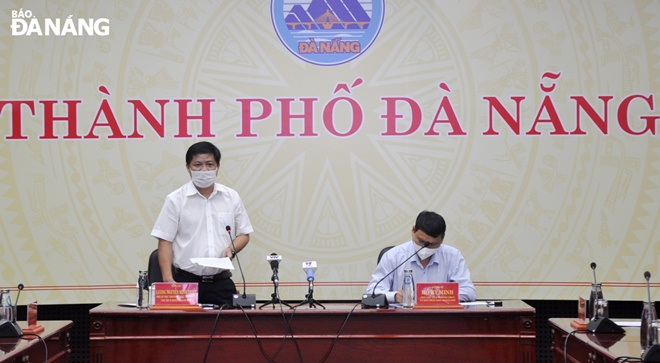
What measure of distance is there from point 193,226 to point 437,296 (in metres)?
1.33

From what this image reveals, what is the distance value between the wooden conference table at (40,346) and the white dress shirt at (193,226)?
718 mm

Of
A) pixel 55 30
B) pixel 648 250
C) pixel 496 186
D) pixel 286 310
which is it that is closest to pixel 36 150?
pixel 55 30

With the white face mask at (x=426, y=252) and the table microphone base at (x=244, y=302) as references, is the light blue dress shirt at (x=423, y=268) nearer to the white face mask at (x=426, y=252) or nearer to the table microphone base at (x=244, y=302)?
the white face mask at (x=426, y=252)

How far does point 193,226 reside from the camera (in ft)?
14.4

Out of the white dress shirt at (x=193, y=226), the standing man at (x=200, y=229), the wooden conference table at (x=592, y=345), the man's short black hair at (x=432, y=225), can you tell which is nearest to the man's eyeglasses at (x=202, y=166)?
the standing man at (x=200, y=229)

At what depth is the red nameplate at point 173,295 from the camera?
3760 mm

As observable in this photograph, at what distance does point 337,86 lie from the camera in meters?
5.07

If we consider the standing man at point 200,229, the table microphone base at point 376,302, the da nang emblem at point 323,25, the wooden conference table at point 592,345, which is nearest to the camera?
the wooden conference table at point 592,345

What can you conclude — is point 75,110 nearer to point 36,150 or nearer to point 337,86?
point 36,150

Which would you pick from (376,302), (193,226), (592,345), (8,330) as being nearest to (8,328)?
(8,330)

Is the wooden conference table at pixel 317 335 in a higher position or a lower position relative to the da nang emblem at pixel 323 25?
lower

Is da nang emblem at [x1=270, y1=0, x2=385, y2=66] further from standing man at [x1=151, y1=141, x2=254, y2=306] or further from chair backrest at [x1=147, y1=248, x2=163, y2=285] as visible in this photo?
chair backrest at [x1=147, y1=248, x2=163, y2=285]

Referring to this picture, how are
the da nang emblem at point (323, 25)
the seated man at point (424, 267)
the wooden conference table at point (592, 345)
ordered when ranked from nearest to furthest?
1. the wooden conference table at point (592, 345)
2. the seated man at point (424, 267)
3. the da nang emblem at point (323, 25)

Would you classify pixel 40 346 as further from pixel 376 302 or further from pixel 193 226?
pixel 376 302
